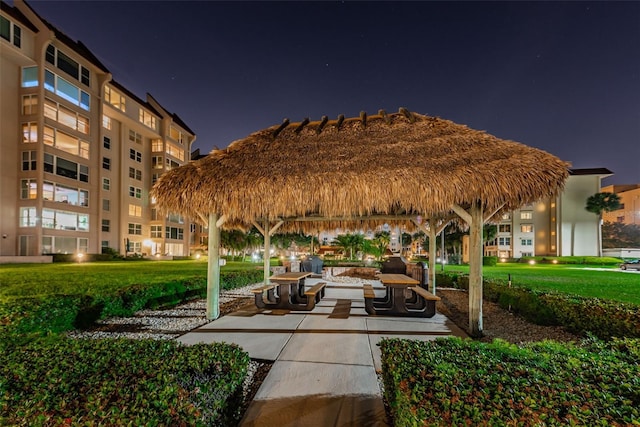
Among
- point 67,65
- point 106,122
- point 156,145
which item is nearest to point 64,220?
point 106,122

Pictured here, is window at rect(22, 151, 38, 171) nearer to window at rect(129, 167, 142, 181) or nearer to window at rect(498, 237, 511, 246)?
window at rect(129, 167, 142, 181)

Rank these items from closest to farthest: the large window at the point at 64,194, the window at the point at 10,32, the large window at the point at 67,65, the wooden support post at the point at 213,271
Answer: the wooden support post at the point at 213,271 < the window at the point at 10,32 < the large window at the point at 64,194 < the large window at the point at 67,65

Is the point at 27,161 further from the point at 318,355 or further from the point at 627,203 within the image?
the point at 627,203

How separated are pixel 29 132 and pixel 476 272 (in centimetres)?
3740

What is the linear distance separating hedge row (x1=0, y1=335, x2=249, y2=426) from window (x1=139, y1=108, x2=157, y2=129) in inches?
1805

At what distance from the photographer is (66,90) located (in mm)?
30344

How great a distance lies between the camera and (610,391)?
233 cm

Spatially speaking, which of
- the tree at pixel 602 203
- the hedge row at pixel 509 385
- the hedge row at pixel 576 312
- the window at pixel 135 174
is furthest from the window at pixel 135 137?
the tree at pixel 602 203

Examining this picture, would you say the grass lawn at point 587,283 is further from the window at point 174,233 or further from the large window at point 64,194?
the window at point 174,233

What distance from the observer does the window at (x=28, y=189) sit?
2744cm

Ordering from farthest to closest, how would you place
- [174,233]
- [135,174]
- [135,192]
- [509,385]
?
[174,233], [135,174], [135,192], [509,385]

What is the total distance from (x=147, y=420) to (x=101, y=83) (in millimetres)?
42634

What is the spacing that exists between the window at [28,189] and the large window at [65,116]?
6.37 metres

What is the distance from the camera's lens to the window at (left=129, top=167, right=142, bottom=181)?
132 ft
